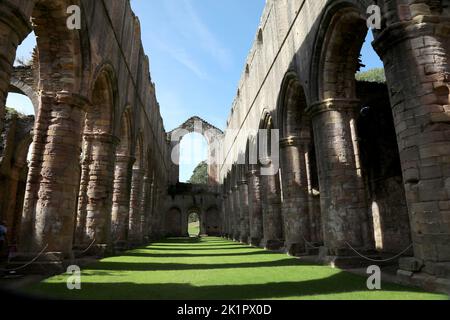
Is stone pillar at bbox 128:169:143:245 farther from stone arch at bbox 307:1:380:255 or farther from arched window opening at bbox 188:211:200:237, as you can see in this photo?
arched window opening at bbox 188:211:200:237

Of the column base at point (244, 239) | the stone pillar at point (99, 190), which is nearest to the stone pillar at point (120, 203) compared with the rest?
the stone pillar at point (99, 190)

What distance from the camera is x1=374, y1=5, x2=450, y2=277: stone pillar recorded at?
14.8 feet

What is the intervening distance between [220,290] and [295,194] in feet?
21.7

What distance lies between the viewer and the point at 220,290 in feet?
16.2

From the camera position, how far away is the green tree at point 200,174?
63969 mm

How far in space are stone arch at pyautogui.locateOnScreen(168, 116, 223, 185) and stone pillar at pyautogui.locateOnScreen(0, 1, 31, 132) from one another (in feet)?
105

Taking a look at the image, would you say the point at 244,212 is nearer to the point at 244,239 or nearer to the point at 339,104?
the point at 244,239

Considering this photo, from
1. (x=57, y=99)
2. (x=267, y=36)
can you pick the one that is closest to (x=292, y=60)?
(x=267, y=36)

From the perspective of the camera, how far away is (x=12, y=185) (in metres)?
15.9

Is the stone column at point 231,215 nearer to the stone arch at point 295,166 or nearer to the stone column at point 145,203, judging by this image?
the stone column at point 145,203

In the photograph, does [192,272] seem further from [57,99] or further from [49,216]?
[57,99]

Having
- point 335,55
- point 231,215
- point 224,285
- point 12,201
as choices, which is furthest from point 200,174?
point 224,285

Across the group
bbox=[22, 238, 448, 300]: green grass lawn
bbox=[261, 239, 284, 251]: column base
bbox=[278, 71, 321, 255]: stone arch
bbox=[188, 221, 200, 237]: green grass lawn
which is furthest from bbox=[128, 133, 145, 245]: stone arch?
bbox=[188, 221, 200, 237]: green grass lawn
